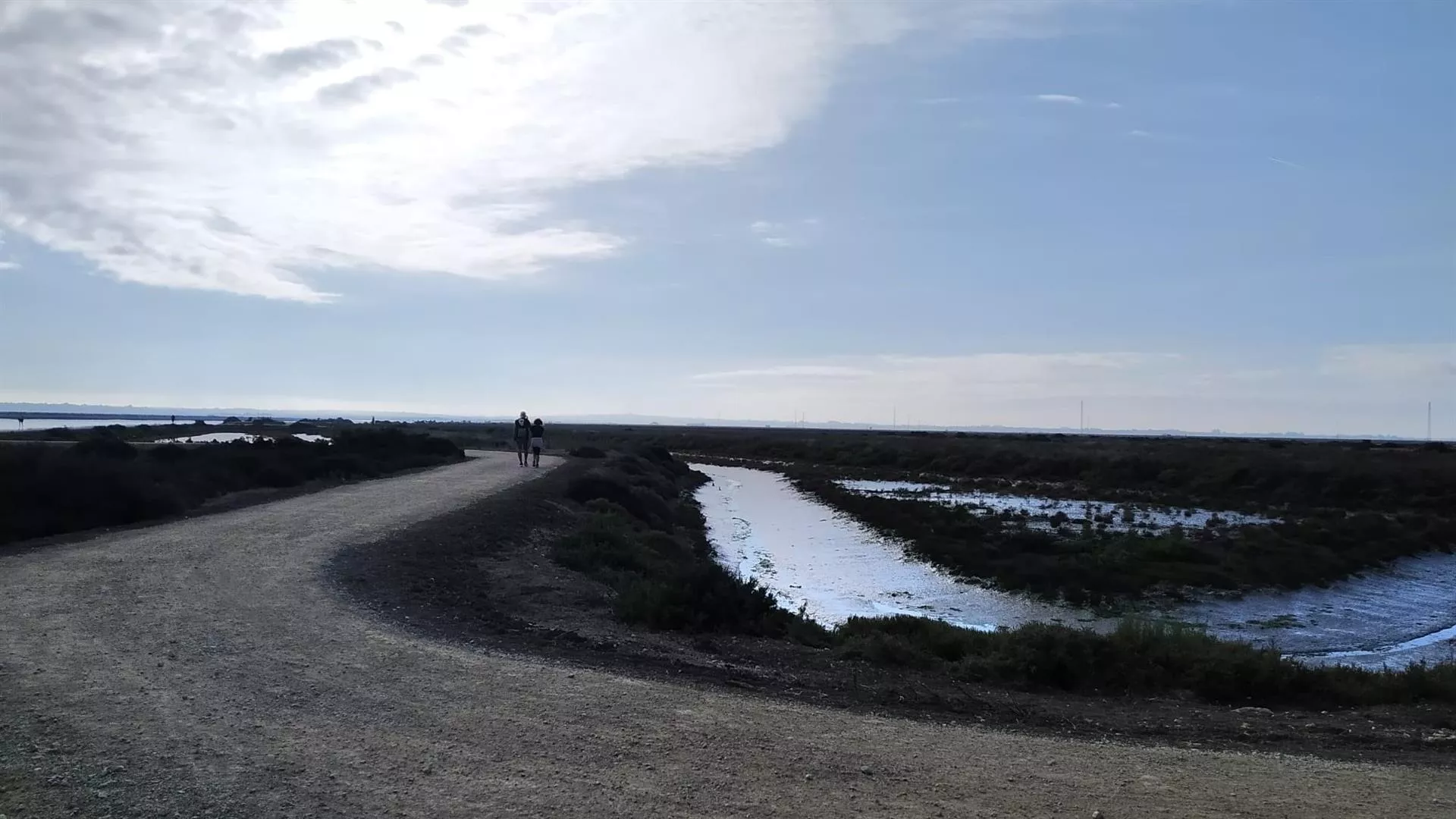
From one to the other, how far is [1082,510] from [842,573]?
74.9ft

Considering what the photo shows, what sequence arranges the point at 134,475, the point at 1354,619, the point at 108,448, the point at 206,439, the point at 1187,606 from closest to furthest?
the point at 1354,619
the point at 1187,606
the point at 134,475
the point at 108,448
the point at 206,439

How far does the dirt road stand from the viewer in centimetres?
638

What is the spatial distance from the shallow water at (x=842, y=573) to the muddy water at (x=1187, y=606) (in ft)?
0.17

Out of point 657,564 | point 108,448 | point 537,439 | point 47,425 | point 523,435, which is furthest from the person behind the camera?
point 47,425

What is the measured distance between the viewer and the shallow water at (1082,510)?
128ft

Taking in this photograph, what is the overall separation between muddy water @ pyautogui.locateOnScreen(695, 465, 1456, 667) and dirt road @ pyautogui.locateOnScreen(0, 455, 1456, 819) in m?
8.18

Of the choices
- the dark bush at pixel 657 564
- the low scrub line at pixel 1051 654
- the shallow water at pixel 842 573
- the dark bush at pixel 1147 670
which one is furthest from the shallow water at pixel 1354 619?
the dark bush at pixel 657 564

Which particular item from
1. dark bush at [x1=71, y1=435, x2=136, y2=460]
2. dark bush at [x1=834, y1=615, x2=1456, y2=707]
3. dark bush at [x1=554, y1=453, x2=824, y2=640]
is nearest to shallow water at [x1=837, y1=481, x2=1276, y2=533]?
dark bush at [x1=554, y1=453, x2=824, y2=640]

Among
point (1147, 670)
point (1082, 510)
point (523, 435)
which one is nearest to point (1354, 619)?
point (1147, 670)

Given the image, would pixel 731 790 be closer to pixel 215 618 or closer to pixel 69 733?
pixel 69 733

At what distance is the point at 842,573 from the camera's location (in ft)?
89.0

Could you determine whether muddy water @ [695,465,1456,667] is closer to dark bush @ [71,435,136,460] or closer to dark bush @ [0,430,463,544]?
dark bush @ [0,430,463,544]

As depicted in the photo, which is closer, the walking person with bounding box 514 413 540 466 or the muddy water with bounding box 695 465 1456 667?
the muddy water with bounding box 695 465 1456 667

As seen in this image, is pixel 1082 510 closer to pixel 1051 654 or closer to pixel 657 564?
pixel 657 564
